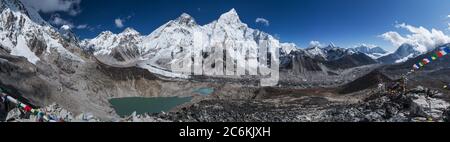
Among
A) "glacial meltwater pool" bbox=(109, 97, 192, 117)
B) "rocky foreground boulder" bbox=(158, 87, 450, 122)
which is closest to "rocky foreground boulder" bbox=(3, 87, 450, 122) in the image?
"rocky foreground boulder" bbox=(158, 87, 450, 122)

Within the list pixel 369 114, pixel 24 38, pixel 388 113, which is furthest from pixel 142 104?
pixel 388 113

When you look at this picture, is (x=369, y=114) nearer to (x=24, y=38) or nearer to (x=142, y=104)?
(x=142, y=104)

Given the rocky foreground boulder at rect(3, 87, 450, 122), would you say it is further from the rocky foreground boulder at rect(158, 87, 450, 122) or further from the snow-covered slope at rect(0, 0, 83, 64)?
the snow-covered slope at rect(0, 0, 83, 64)

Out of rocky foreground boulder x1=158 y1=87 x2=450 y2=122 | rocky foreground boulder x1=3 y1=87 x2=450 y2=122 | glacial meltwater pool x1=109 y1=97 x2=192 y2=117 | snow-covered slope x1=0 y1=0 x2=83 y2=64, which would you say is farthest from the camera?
snow-covered slope x1=0 y1=0 x2=83 y2=64

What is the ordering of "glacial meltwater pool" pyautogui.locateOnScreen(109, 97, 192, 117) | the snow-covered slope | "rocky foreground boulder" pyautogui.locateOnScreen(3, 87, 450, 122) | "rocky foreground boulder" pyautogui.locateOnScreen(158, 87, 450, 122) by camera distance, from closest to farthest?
"rocky foreground boulder" pyautogui.locateOnScreen(3, 87, 450, 122)
"rocky foreground boulder" pyautogui.locateOnScreen(158, 87, 450, 122)
"glacial meltwater pool" pyautogui.locateOnScreen(109, 97, 192, 117)
the snow-covered slope

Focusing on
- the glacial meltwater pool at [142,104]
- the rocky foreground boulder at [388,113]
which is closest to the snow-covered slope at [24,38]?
the glacial meltwater pool at [142,104]

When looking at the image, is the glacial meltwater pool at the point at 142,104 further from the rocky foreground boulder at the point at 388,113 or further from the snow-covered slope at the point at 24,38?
the rocky foreground boulder at the point at 388,113

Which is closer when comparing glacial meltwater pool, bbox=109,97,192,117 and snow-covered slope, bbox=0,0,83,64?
glacial meltwater pool, bbox=109,97,192,117
